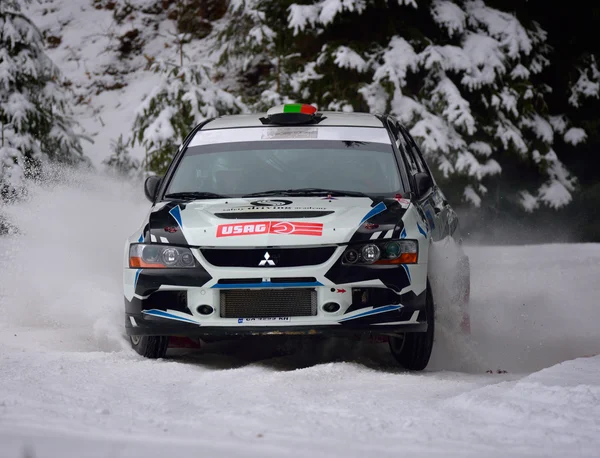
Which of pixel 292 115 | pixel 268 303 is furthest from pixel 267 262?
pixel 292 115

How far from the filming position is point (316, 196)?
6.28 metres

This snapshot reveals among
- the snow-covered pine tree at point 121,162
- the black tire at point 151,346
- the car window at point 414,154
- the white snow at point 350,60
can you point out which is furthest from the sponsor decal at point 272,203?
the snow-covered pine tree at point 121,162

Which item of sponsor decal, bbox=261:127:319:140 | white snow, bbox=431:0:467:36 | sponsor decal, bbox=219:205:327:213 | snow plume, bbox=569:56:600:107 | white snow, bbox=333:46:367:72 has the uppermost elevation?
sponsor decal, bbox=219:205:327:213

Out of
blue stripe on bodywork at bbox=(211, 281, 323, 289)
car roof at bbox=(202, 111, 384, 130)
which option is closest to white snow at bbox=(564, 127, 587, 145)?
car roof at bbox=(202, 111, 384, 130)

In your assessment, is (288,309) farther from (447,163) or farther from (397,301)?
(447,163)

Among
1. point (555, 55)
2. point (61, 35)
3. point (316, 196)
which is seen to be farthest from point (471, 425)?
point (61, 35)

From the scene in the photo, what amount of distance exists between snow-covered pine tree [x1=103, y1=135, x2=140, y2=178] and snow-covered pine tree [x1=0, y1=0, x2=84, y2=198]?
145 inches

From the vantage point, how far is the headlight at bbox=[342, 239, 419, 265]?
5574 millimetres

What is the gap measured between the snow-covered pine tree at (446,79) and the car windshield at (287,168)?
10.7m

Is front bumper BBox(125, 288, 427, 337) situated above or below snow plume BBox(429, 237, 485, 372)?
above

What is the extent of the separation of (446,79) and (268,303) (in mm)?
13362

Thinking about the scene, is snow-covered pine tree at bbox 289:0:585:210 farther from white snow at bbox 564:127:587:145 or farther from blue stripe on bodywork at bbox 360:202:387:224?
blue stripe on bodywork at bbox 360:202:387:224

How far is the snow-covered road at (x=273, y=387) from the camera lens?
3.67m

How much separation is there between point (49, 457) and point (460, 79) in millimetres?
17070
